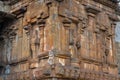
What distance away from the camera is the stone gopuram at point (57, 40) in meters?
11.9

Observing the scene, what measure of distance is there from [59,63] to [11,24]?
380 centimetres

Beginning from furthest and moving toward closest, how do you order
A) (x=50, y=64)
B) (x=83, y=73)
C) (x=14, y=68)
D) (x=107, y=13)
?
(x=107, y=13) < (x=14, y=68) < (x=83, y=73) < (x=50, y=64)

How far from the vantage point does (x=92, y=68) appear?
13164 millimetres

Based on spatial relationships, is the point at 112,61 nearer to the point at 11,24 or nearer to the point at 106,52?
the point at 106,52

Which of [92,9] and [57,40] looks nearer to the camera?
[57,40]

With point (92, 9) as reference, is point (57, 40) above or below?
below

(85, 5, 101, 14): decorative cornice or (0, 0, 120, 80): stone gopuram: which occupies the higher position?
(85, 5, 101, 14): decorative cornice

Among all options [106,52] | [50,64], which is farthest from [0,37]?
[106,52]

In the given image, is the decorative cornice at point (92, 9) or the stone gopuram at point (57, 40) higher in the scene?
the decorative cornice at point (92, 9)

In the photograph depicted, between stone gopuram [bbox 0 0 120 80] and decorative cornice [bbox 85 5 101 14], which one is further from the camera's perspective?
decorative cornice [bbox 85 5 101 14]

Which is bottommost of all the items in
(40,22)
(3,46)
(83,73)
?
(83,73)

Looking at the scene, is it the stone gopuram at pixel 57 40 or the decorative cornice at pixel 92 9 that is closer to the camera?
the stone gopuram at pixel 57 40

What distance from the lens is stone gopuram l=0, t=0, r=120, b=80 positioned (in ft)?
39.1

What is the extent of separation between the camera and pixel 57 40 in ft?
39.0
